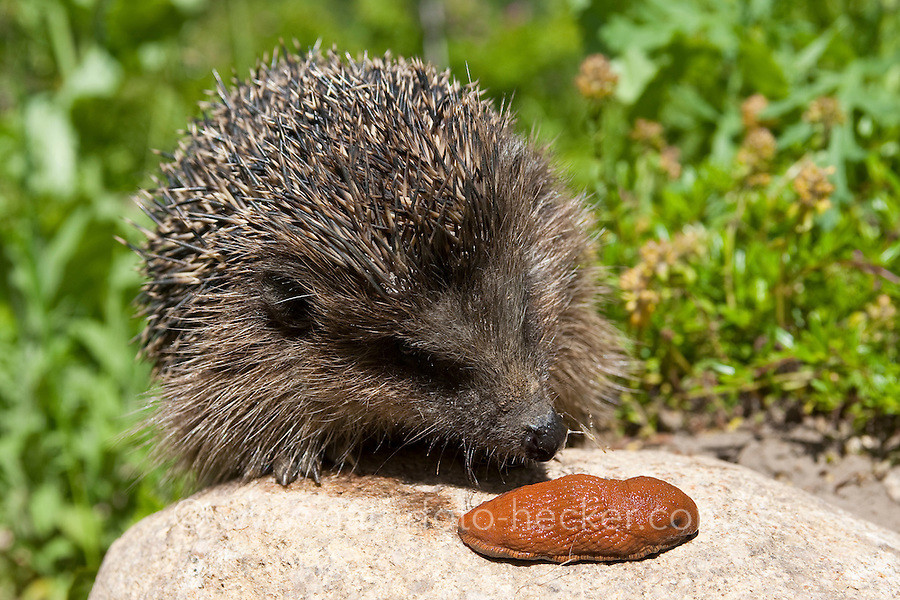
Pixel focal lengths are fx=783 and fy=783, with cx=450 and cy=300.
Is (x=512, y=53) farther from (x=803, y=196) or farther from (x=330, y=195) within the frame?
(x=330, y=195)

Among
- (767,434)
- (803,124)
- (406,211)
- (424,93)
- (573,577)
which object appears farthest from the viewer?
(803,124)

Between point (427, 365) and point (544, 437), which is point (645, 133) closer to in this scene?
point (427, 365)

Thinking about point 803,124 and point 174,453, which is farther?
point 803,124

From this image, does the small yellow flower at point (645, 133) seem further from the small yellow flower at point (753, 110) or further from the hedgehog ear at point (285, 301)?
the hedgehog ear at point (285, 301)

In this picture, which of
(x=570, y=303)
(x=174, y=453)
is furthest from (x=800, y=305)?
(x=174, y=453)

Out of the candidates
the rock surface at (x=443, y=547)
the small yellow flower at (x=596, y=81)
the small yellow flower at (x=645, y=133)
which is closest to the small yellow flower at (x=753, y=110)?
the small yellow flower at (x=645, y=133)

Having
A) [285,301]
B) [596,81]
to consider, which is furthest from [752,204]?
[285,301]
